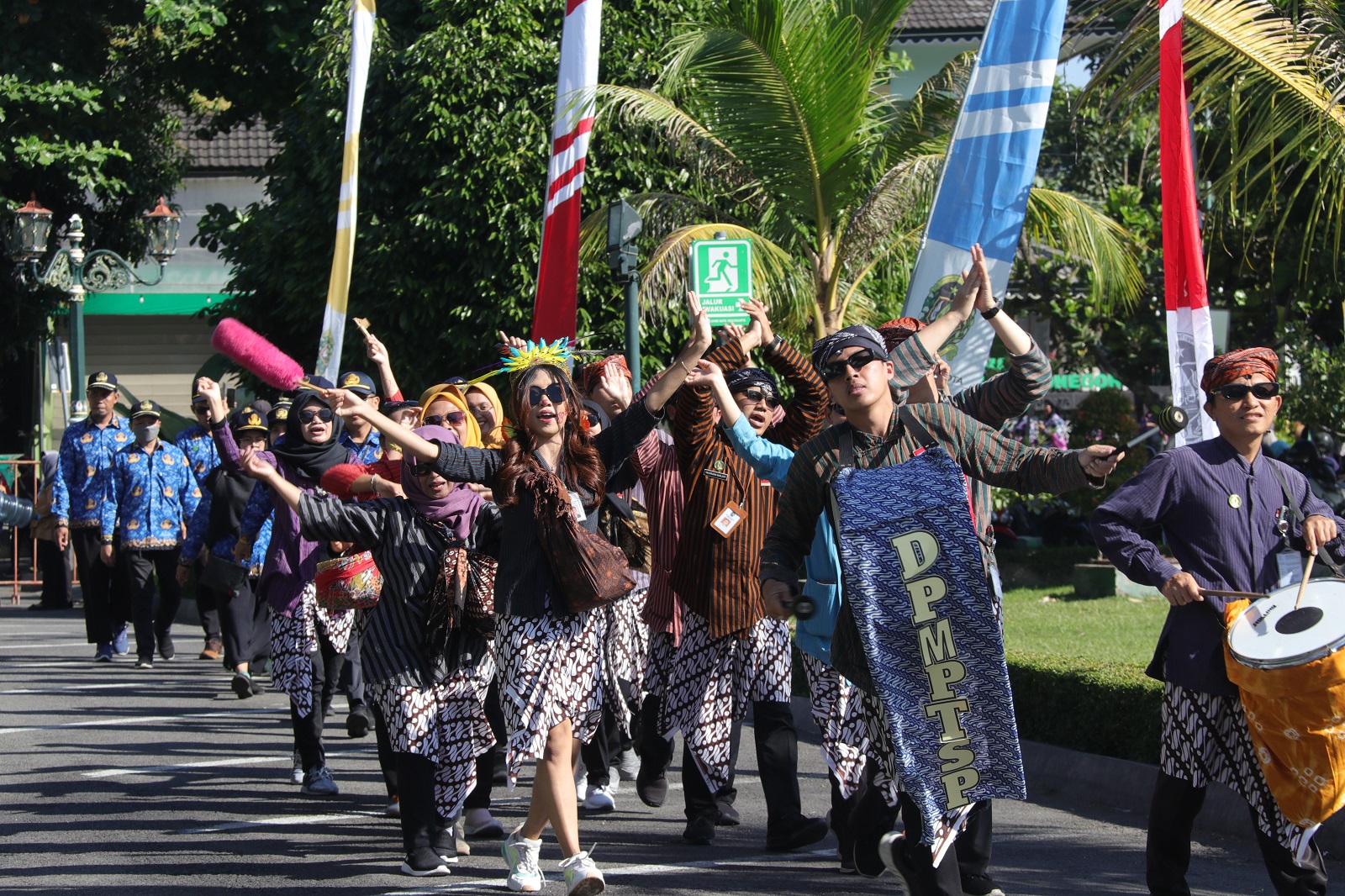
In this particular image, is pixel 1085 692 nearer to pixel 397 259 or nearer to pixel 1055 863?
pixel 1055 863

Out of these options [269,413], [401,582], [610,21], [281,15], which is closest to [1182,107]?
[401,582]

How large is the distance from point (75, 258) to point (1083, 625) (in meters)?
12.9

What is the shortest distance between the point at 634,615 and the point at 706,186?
8.47m

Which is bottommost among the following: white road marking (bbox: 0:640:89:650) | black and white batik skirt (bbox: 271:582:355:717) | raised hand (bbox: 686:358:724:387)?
white road marking (bbox: 0:640:89:650)

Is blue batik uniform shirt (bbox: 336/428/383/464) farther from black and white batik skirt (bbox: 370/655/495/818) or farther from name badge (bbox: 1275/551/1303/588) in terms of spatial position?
name badge (bbox: 1275/551/1303/588)

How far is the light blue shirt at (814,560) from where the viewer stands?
5.68 metres

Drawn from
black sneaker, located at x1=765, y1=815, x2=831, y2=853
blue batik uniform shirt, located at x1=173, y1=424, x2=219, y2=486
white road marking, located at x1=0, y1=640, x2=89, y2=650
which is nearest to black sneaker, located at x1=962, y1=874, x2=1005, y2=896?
black sneaker, located at x1=765, y1=815, x2=831, y2=853

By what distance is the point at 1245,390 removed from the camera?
5.28 metres

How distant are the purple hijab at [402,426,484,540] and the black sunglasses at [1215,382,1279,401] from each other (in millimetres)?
2707

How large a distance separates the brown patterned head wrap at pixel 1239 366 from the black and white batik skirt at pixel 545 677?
2.28 m

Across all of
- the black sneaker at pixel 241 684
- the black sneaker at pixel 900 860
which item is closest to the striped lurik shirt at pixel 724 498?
the black sneaker at pixel 900 860

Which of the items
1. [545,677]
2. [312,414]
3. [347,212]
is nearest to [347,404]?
[545,677]

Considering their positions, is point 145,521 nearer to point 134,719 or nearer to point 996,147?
point 134,719

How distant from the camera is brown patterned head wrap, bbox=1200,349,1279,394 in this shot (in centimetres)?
529
